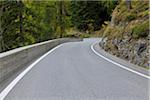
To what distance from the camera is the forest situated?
5084cm

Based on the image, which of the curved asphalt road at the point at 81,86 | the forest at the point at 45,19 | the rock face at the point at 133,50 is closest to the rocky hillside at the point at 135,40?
the rock face at the point at 133,50

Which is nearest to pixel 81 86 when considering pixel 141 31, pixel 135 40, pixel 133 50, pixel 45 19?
pixel 133 50

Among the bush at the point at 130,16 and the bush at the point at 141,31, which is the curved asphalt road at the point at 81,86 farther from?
the bush at the point at 130,16

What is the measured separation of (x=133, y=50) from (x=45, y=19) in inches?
2383

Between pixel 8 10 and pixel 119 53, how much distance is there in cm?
3187

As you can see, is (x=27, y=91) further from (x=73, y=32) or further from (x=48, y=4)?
(x=73, y=32)

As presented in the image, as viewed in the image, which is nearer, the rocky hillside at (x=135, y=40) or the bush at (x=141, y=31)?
the rocky hillside at (x=135, y=40)

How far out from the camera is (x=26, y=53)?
1786cm

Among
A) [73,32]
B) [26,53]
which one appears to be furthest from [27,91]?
[73,32]

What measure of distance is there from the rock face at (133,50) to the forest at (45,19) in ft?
80.6

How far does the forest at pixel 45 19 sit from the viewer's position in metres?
50.8

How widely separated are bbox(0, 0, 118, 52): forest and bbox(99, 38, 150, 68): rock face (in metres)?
24.6

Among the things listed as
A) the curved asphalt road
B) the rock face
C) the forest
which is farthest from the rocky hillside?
the forest

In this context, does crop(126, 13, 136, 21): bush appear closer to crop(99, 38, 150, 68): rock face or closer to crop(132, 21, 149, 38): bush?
crop(99, 38, 150, 68): rock face
